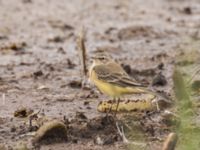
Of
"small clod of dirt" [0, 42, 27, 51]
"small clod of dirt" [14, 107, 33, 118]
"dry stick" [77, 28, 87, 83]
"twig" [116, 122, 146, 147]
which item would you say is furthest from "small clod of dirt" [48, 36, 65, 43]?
"twig" [116, 122, 146, 147]

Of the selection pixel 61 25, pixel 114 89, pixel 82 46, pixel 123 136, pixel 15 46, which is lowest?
pixel 123 136

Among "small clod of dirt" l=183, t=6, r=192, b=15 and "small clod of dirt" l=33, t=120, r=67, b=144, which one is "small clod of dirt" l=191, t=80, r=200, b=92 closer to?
"small clod of dirt" l=33, t=120, r=67, b=144

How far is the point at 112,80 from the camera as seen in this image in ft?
33.5

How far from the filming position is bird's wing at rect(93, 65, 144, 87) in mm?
10031

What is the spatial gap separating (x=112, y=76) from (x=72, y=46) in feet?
15.6

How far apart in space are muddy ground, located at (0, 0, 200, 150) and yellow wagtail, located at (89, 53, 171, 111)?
319mm

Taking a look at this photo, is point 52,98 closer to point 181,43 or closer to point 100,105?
point 100,105

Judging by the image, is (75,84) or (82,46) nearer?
(82,46)

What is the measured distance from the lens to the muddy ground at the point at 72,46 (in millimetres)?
10664

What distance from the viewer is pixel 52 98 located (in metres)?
11.2

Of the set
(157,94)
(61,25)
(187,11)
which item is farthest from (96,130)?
(187,11)

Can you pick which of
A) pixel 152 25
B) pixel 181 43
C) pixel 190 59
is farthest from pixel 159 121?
pixel 152 25

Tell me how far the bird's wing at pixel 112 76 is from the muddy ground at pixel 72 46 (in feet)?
1.34

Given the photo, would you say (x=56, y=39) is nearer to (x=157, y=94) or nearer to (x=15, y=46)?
(x=15, y=46)
